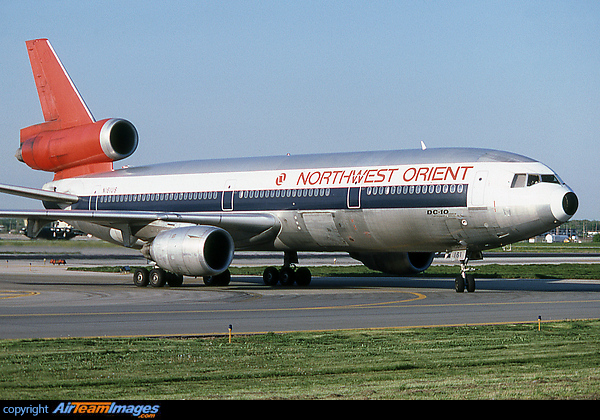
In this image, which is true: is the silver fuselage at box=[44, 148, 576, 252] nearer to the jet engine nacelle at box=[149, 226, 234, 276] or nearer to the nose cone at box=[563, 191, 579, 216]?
the nose cone at box=[563, 191, 579, 216]

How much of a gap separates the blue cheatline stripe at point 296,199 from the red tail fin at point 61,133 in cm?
186

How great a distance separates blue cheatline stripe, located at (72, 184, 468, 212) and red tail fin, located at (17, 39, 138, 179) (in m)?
1.86

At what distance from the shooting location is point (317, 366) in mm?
11172

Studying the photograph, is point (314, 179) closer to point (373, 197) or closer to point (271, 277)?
point (373, 197)

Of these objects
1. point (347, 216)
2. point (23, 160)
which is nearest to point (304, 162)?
point (347, 216)

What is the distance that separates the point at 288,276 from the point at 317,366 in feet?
67.8

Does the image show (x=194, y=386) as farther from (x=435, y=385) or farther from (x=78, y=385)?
(x=435, y=385)

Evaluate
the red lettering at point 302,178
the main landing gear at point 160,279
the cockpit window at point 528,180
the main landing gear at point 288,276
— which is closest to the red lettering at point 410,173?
the cockpit window at point 528,180

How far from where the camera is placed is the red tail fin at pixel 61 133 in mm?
33562

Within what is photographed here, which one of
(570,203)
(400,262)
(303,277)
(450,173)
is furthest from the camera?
(303,277)

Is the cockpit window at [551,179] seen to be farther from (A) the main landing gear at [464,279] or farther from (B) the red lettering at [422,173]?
(B) the red lettering at [422,173]

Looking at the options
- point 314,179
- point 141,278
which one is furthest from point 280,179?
point 141,278

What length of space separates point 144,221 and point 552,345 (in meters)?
18.8
